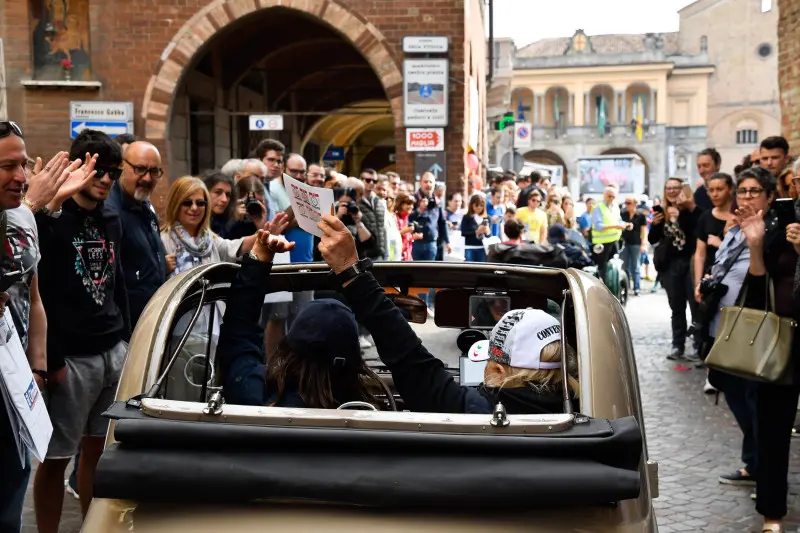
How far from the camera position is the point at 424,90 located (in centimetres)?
1786

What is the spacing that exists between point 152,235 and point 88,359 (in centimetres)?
94

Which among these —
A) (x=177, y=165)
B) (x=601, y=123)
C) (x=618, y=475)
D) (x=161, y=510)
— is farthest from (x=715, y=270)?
(x=601, y=123)

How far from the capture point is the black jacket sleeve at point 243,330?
9.89ft

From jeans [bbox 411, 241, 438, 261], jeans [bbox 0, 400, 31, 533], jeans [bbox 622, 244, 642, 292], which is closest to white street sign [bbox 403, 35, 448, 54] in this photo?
jeans [bbox 622, 244, 642, 292]

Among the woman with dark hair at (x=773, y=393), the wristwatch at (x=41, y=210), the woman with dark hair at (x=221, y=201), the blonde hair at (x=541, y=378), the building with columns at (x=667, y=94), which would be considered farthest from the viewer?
the building with columns at (x=667, y=94)

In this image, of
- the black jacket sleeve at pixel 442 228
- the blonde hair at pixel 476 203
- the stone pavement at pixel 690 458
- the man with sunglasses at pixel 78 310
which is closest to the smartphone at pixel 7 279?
the man with sunglasses at pixel 78 310

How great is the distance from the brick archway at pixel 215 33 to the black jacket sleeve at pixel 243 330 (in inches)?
595

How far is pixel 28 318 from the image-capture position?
11.5 ft

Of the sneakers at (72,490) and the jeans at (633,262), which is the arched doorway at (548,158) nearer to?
the jeans at (633,262)

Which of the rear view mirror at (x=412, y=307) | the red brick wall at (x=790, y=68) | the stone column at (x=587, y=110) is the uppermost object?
the stone column at (x=587, y=110)

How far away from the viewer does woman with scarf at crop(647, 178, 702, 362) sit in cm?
949

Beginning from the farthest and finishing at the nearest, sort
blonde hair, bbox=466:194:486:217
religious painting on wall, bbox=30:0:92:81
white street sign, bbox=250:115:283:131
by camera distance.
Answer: white street sign, bbox=250:115:283:131 → religious painting on wall, bbox=30:0:92:81 → blonde hair, bbox=466:194:486:217

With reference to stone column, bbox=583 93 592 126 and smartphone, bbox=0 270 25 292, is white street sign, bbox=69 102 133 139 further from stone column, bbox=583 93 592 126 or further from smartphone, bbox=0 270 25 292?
stone column, bbox=583 93 592 126

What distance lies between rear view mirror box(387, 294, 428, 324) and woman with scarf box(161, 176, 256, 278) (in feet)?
5.73
